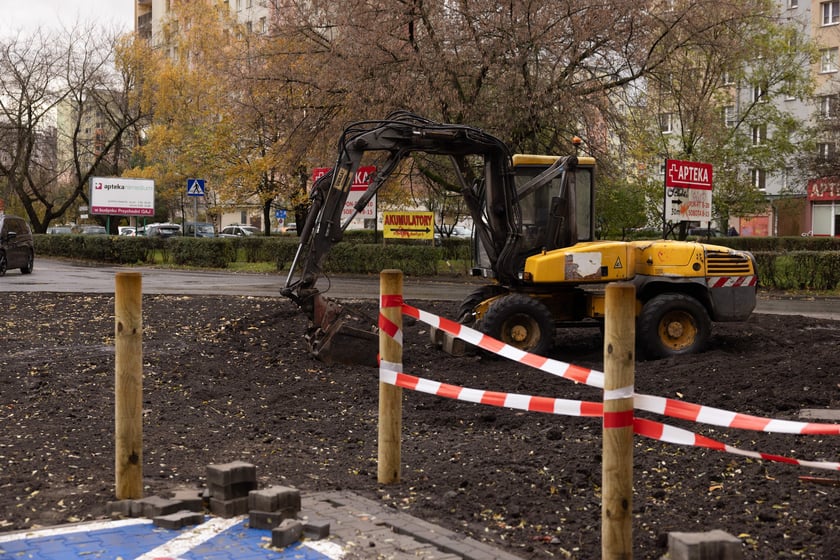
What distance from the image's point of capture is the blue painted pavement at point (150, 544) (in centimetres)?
457

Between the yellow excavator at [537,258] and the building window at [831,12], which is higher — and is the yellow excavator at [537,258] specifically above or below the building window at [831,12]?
below

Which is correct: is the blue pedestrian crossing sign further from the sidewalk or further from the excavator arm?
the sidewalk

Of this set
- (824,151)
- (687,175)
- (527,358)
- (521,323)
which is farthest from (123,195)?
(527,358)

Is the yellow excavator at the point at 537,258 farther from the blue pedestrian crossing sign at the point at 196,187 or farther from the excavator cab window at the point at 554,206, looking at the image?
the blue pedestrian crossing sign at the point at 196,187

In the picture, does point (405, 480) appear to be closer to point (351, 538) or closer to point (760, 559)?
point (351, 538)

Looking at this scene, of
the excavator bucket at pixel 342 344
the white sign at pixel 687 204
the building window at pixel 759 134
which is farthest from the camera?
the building window at pixel 759 134

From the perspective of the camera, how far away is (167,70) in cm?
4872

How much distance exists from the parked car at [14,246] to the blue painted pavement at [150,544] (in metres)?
25.4

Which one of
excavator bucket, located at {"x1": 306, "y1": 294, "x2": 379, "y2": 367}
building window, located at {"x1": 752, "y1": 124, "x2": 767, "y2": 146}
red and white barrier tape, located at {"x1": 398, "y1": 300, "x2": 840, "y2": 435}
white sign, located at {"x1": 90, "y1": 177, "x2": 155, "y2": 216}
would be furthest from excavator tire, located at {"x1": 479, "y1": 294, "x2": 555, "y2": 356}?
white sign, located at {"x1": 90, "y1": 177, "x2": 155, "y2": 216}

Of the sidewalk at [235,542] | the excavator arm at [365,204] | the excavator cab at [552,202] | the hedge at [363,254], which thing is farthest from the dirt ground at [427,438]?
the hedge at [363,254]

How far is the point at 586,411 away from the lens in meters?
5.08

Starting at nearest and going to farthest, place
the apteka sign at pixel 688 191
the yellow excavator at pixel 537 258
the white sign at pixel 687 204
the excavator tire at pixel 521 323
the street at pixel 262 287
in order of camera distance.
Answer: the yellow excavator at pixel 537 258 → the excavator tire at pixel 521 323 → the street at pixel 262 287 → the apteka sign at pixel 688 191 → the white sign at pixel 687 204

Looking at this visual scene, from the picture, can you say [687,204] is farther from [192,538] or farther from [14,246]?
[192,538]

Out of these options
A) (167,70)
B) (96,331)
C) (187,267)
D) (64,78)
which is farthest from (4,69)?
(96,331)
